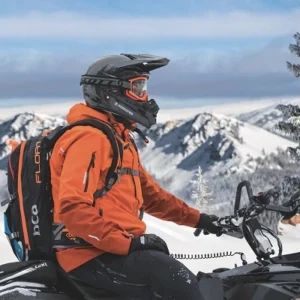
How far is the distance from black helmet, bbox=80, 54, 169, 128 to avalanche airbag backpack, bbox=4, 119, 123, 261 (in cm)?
22

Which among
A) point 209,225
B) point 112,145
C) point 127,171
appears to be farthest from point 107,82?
point 209,225

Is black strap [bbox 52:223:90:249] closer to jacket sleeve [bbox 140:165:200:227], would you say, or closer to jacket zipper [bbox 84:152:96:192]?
A: jacket zipper [bbox 84:152:96:192]

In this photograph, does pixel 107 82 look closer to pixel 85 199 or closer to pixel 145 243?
pixel 85 199

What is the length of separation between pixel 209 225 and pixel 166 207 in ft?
1.13

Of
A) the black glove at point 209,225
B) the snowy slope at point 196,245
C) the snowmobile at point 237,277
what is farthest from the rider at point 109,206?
the snowy slope at point 196,245

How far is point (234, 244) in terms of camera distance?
1295cm

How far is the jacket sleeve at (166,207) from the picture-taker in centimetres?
449

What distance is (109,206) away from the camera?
346 cm

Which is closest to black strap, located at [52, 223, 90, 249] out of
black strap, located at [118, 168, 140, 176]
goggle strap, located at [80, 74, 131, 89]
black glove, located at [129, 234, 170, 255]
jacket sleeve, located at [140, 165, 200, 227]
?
black glove, located at [129, 234, 170, 255]

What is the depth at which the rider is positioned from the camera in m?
3.31

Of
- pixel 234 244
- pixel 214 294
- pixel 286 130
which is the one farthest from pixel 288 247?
pixel 214 294

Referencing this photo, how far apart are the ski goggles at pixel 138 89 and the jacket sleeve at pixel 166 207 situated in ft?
2.65

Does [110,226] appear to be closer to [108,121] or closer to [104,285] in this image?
[104,285]

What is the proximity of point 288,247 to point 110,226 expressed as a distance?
1044cm
